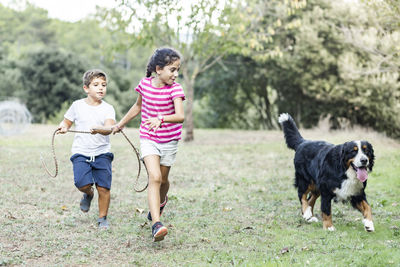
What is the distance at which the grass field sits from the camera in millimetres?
4262

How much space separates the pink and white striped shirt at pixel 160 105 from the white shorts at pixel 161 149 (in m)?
0.05

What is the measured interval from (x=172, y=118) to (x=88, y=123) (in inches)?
54.3

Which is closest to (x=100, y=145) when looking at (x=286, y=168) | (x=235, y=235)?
(x=235, y=235)

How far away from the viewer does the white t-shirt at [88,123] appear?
5.40 meters

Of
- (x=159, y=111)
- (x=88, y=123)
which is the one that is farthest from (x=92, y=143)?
(x=159, y=111)

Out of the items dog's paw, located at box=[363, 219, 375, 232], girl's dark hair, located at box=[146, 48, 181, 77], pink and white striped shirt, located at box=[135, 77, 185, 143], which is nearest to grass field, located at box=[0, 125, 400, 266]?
Result: dog's paw, located at box=[363, 219, 375, 232]

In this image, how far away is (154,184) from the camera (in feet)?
15.5

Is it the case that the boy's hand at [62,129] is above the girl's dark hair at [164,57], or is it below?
below

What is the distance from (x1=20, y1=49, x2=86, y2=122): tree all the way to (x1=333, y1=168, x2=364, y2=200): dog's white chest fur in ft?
90.8

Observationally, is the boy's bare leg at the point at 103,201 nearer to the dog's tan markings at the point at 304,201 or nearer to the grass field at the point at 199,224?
the grass field at the point at 199,224

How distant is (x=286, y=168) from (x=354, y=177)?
582 cm

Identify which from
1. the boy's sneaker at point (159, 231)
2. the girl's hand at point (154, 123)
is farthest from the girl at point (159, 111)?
the girl's hand at point (154, 123)

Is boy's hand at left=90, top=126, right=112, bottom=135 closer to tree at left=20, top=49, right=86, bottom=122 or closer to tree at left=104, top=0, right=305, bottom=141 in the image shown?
tree at left=104, top=0, right=305, bottom=141

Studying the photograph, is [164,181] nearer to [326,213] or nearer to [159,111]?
[159,111]
